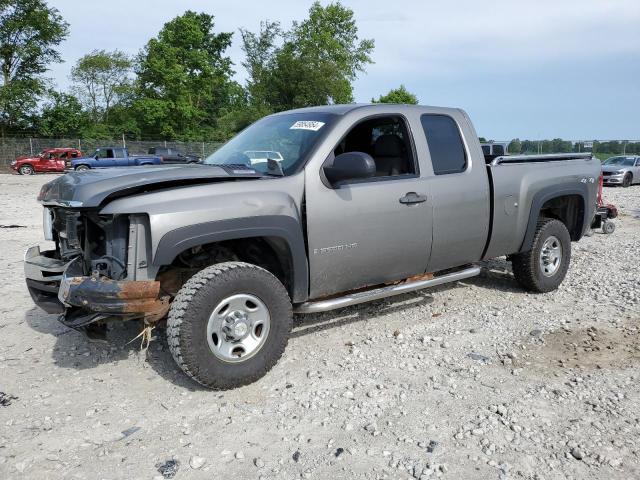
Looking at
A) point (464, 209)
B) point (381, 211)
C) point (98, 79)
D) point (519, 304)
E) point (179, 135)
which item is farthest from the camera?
point (98, 79)

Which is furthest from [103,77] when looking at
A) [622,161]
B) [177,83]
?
[622,161]

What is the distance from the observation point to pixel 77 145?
1572 inches

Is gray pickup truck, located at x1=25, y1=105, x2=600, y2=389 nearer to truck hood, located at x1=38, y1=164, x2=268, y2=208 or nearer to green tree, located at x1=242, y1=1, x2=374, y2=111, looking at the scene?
truck hood, located at x1=38, y1=164, x2=268, y2=208

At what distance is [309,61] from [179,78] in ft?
40.6

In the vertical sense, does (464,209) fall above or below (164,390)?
above

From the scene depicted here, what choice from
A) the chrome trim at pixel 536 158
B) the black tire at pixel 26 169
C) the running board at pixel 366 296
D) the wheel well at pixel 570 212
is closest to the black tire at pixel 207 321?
the running board at pixel 366 296

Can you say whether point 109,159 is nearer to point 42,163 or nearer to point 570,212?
point 42,163

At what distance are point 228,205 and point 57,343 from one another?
7.04ft

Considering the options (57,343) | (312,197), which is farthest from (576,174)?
(57,343)

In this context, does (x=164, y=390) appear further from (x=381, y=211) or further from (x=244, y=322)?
(x=381, y=211)

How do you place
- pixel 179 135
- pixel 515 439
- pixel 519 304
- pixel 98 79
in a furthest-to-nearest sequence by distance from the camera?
pixel 98 79
pixel 179 135
pixel 519 304
pixel 515 439

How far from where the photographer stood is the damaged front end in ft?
10.7

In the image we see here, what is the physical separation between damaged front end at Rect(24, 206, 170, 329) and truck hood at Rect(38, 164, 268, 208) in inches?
6.1

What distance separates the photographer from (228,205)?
11.5 ft
